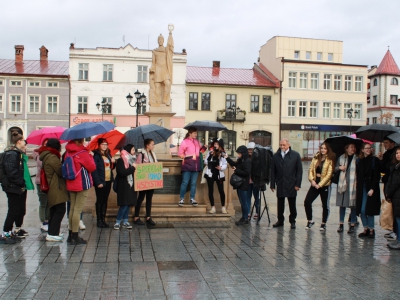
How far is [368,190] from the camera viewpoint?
9.45m

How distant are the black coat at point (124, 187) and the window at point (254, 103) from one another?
1636 inches

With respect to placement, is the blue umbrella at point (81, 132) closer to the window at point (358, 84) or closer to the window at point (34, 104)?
the window at point (34, 104)

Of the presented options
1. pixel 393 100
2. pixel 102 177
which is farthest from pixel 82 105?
pixel 393 100

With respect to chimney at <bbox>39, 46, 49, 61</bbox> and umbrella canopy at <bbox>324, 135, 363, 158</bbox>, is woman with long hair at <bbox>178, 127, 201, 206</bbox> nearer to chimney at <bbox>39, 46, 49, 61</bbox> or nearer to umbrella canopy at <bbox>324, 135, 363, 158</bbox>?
umbrella canopy at <bbox>324, 135, 363, 158</bbox>

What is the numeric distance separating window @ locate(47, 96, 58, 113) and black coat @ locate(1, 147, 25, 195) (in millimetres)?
40628

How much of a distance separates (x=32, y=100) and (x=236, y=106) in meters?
20.2

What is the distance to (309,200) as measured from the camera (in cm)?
1008

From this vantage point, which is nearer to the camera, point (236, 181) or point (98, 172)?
point (98, 172)

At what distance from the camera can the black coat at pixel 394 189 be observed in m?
8.20

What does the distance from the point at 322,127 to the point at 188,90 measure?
1481cm

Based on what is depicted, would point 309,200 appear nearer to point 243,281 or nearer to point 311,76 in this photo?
point 243,281

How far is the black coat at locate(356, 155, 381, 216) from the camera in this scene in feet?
30.6

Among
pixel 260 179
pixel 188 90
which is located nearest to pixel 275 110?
pixel 188 90

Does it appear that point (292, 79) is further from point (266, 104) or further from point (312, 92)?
point (266, 104)
